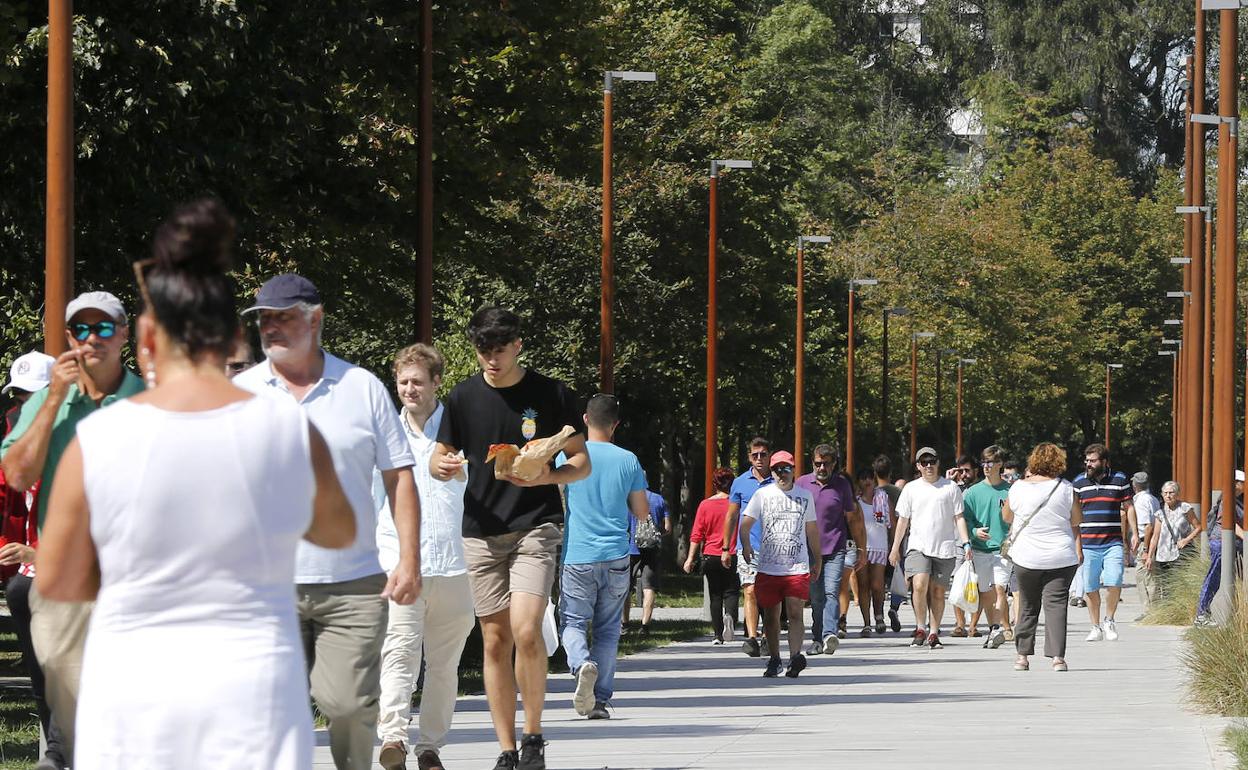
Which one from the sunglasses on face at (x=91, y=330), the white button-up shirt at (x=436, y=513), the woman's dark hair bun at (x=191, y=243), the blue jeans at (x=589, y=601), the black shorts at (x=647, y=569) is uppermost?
the woman's dark hair bun at (x=191, y=243)

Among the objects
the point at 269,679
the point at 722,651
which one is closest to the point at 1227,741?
the point at 269,679

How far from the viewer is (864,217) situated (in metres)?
75.2

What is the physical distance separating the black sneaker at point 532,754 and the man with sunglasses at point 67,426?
249cm

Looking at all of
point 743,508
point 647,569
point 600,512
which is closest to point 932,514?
point 743,508

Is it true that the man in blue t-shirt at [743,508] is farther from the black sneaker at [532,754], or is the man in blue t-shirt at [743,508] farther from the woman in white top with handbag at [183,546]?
the woman in white top with handbag at [183,546]

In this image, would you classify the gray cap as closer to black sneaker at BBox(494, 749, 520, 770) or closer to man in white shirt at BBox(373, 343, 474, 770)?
man in white shirt at BBox(373, 343, 474, 770)

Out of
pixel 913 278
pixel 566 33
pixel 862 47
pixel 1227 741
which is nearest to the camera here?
pixel 1227 741

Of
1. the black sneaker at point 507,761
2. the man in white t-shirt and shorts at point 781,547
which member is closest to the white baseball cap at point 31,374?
the black sneaker at point 507,761

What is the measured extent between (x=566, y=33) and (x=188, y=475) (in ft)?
76.3

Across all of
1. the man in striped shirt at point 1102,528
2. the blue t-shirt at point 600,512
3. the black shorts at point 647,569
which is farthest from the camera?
the black shorts at point 647,569

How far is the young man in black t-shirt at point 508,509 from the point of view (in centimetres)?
1048

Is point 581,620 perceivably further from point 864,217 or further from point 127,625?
point 864,217

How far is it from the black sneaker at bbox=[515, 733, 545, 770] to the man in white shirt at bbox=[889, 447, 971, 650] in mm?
11852

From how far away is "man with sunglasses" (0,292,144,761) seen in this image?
8.33 meters
